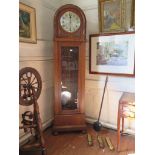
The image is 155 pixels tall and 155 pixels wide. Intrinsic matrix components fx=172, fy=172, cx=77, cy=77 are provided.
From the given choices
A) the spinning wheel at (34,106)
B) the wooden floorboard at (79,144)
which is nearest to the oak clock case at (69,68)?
the wooden floorboard at (79,144)

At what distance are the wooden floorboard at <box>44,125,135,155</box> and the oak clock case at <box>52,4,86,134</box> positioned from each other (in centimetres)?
11

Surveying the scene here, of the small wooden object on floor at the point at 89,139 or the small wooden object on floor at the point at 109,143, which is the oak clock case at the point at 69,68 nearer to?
the small wooden object on floor at the point at 89,139

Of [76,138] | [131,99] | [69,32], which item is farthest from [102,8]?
[76,138]

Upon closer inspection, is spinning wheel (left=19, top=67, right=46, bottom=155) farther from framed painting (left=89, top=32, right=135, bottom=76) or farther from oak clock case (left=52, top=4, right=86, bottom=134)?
framed painting (left=89, top=32, right=135, bottom=76)

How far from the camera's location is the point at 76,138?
2.33 meters

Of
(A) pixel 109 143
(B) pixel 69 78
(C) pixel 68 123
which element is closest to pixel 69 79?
(B) pixel 69 78

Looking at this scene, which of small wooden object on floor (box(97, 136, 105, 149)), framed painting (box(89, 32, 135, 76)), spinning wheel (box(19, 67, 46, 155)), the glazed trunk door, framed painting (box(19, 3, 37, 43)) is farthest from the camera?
the glazed trunk door

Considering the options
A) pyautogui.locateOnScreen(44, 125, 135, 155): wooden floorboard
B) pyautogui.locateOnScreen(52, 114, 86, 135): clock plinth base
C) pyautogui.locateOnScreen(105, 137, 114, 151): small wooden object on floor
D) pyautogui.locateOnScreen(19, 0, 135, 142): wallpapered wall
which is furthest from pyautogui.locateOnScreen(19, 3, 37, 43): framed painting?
→ pyautogui.locateOnScreen(105, 137, 114, 151): small wooden object on floor

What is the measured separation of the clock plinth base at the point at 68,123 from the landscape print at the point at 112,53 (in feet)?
2.78

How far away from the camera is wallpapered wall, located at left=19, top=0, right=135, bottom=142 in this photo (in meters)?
2.36

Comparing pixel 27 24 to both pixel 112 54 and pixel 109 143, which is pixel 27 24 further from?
pixel 109 143

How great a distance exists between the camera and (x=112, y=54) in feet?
7.79

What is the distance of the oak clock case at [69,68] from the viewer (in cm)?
225
